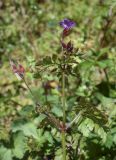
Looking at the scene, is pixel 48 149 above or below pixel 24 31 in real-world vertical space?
below

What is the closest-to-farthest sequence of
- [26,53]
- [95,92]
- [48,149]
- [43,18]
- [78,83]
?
[48,149] → [95,92] → [78,83] → [26,53] → [43,18]

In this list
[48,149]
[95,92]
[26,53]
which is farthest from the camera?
[26,53]

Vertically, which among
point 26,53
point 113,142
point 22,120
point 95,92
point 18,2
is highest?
point 18,2

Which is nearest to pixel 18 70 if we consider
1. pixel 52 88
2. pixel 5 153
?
pixel 5 153

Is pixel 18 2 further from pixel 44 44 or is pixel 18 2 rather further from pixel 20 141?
pixel 20 141

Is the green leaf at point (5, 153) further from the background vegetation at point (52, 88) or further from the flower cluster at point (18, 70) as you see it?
the flower cluster at point (18, 70)

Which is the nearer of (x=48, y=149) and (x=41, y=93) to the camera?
(x=48, y=149)

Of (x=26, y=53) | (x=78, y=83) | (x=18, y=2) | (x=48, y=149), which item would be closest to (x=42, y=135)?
(x=48, y=149)

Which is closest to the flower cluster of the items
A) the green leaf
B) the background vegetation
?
the background vegetation

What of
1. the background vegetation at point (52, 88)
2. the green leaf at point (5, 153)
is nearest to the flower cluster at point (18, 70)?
the background vegetation at point (52, 88)
